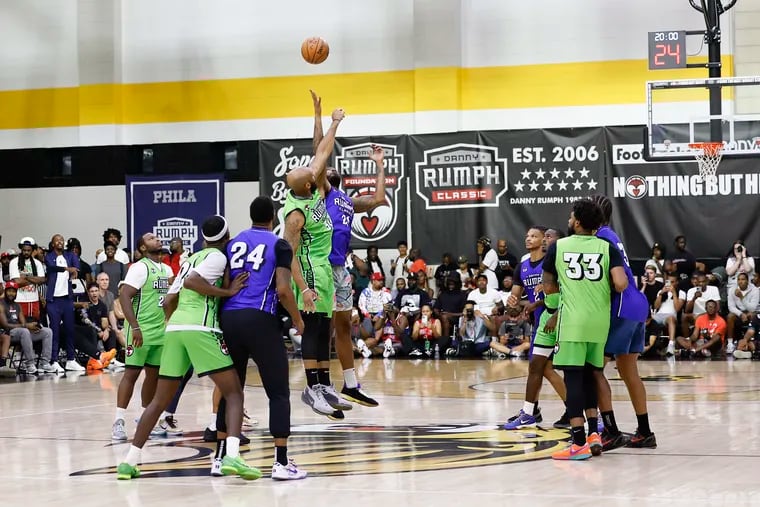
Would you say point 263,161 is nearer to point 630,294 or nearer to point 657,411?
point 657,411

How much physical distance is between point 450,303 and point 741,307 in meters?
5.32

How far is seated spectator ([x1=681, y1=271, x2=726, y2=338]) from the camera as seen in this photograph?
68.4 ft

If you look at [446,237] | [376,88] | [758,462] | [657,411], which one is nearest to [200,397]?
[657,411]

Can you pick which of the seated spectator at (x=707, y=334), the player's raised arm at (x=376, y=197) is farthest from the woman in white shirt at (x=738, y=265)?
the player's raised arm at (x=376, y=197)

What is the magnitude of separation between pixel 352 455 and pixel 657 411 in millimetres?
4060

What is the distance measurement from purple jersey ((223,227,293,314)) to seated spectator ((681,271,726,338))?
1434 centimetres

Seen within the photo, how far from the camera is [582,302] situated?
8.63 metres

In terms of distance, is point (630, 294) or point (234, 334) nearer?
point (234, 334)

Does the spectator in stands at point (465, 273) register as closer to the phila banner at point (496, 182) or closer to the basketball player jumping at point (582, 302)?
the phila banner at point (496, 182)

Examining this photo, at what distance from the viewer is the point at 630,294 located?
8969mm

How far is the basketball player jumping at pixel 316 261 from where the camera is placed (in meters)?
9.70

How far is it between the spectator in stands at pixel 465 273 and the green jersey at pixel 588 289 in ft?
44.4

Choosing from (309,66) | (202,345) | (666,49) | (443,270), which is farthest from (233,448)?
(309,66)

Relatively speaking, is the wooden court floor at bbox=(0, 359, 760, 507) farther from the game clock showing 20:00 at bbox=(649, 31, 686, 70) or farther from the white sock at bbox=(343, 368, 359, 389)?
the game clock showing 20:00 at bbox=(649, 31, 686, 70)
